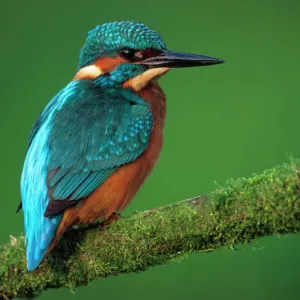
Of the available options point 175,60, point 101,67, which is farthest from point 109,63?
point 175,60

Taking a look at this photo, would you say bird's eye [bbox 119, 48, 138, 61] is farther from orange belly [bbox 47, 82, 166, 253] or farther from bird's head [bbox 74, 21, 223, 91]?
orange belly [bbox 47, 82, 166, 253]

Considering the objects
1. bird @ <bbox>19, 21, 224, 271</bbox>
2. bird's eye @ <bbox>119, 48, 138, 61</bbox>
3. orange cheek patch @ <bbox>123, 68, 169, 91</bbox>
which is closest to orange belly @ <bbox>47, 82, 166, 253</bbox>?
bird @ <bbox>19, 21, 224, 271</bbox>

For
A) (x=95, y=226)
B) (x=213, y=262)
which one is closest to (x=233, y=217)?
(x=95, y=226)

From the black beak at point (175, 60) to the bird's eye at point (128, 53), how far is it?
4cm

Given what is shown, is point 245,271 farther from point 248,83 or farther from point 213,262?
point 248,83

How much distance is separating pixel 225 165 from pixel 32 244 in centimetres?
131

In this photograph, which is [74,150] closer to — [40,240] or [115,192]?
[115,192]

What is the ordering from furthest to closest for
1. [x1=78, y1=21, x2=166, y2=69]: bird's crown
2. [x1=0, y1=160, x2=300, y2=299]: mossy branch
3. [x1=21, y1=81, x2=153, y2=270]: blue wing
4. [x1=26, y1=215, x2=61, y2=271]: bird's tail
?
[x1=78, y1=21, x2=166, y2=69]: bird's crown, [x1=21, y1=81, x2=153, y2=270]: blue wing, [x1=26, y1=215, x2=61, y2=271]: bird's tail, [x1=0, y1=160, x2=300, y2=299]: mossy branch

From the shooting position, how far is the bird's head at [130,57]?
9.68 ft

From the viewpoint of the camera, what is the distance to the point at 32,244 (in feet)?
8.15

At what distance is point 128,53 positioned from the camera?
2.97 meters

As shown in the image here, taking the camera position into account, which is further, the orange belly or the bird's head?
the bird's head

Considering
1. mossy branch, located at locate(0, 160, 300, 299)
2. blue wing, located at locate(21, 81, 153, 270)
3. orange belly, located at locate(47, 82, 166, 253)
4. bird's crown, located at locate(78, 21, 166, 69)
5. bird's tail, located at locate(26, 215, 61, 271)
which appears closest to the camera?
mossy branch, located at locate(0, 160, 300, 299)

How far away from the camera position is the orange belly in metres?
2.65
